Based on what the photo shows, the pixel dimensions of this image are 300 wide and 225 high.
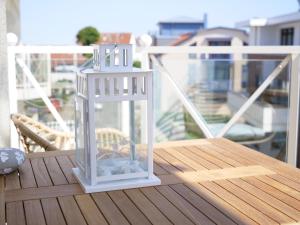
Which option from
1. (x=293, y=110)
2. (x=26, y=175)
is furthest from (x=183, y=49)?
(x=26, y=175)

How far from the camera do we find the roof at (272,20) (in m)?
12.6

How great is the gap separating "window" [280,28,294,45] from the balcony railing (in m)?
10.4

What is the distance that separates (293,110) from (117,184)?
82.8 inches

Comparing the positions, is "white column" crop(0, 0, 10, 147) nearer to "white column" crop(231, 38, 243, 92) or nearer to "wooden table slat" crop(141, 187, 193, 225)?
"wooden table slat" crop(141, 187, 193, 225)

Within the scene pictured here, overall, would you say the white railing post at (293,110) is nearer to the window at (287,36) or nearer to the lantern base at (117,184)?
the lantern base at (117,184)

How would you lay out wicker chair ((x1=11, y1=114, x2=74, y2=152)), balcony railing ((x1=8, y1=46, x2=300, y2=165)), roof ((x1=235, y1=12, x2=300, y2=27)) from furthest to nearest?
roof ((x1=235, y1=12, x2=300, y2=27)) < balcony railing ((x1=8, y1=46, x2=300, y2=165)) < wicker chair ((x1=11, y1=114, x2=74, y2=152))

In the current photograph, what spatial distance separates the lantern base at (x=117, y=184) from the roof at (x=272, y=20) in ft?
38.0

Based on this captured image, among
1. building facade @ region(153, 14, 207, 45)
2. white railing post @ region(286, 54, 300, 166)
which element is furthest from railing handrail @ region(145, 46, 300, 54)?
building facade @ region(153, 14, 207, 45)

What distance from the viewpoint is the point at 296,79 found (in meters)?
3.38

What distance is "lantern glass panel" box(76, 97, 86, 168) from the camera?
1.90 meters

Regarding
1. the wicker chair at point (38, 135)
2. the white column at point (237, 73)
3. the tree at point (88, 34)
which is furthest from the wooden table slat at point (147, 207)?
the tree at point (88, 34)

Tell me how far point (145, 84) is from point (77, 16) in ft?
63.9

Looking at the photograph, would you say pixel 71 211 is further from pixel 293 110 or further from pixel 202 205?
pixel 293 110

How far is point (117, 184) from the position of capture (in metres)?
1.87
